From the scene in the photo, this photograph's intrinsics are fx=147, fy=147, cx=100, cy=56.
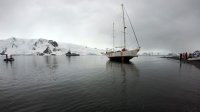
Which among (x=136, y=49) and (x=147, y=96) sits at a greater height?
(x=136, y=49)

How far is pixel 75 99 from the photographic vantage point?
1270cm

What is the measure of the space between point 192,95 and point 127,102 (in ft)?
21.7

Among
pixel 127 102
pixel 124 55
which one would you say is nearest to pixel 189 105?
pixel 127 102

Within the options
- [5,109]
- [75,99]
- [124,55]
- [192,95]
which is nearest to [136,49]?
[124,55]

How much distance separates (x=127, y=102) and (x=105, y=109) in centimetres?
222

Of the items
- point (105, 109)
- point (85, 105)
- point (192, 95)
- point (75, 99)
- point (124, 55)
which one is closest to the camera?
point (105, 109)

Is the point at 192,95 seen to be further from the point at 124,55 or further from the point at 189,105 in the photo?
the point at 124,55

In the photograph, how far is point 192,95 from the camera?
533 inches

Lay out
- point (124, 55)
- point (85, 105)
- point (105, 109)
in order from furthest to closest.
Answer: point (124, 55)
point (85, 105)
point (105, 109)

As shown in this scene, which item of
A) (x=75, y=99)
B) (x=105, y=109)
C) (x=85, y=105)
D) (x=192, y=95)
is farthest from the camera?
(x=192, y=95)

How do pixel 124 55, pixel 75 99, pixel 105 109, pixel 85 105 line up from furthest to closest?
pixel 124 55
pixel 75 99
pixel 85 105
pixel 105 109

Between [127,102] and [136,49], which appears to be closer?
[127,102]

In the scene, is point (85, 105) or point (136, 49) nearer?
point (85, 105)

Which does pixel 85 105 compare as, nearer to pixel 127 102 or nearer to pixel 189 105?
pixel 127 102
